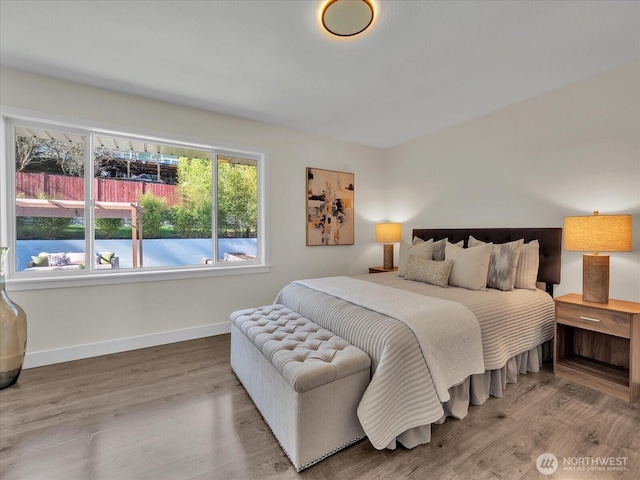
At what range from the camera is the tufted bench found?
141 cm

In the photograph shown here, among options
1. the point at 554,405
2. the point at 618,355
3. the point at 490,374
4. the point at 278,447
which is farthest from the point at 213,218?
the point at 618,355

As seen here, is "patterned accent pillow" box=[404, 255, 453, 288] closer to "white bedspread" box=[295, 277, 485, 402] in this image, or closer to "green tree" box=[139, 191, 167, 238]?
"white bedspread" box=[295, 277, 485, 402]

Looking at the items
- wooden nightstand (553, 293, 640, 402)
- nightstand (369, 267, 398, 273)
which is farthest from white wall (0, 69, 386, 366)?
wooden nightstand (553, 293, 640, 402)

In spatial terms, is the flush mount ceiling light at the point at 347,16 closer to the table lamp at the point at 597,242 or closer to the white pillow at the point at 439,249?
the table lamp at the point at 597,242

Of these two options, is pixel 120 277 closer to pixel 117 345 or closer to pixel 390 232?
pixel 117 345

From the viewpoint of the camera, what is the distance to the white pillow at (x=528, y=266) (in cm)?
263

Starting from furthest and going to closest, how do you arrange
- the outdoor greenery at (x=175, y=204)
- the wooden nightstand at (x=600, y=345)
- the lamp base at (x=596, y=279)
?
the outdoor greenery at (x=175, y=204) < the lamp base at (x=596, y=279) < the wooden nightstand at (x=600, y=345)

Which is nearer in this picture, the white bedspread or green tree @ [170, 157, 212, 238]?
the white bedspread

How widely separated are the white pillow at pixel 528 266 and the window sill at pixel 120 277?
263 cm

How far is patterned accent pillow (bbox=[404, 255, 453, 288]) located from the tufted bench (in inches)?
54.1

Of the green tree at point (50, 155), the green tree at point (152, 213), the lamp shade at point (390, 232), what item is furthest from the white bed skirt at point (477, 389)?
the green tree at point (50, 155)

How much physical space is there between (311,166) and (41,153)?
2.71 metres

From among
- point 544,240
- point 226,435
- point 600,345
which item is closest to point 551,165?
point 544,240

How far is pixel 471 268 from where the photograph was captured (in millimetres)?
2600
